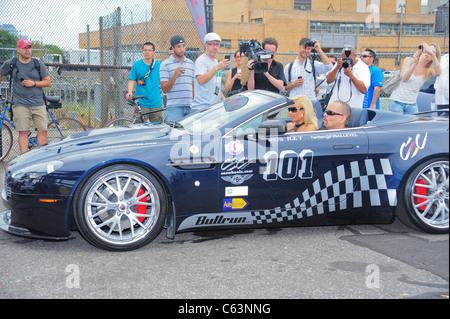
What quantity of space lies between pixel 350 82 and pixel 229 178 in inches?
128

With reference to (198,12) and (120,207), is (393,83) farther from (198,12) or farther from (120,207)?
(120,207)

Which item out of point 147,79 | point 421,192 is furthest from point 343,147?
point 147,79

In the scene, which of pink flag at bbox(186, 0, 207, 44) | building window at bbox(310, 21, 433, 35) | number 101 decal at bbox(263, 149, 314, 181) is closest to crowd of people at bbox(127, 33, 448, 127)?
pink flag at bbox(186, 0, 207, 44)

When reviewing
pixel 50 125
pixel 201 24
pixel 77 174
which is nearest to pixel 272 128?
pixel 77 174

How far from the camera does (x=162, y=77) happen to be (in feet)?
23.3

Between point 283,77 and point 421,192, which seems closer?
point 421,192

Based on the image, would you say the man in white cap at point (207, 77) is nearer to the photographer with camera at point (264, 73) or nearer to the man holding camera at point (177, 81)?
the man holding camera at point (177, 81)

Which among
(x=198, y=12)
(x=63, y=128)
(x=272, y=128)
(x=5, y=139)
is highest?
(x=198, y=12)

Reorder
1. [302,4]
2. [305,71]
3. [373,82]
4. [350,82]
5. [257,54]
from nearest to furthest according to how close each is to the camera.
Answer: [257,54]
[350,82]
[305,71]
[373,82]
[302,4]

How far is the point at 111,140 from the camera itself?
4.48m

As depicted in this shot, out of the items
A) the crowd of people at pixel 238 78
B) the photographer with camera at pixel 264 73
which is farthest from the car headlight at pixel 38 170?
the photographer with camera at pixel 264 73

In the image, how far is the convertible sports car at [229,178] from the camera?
411cm
